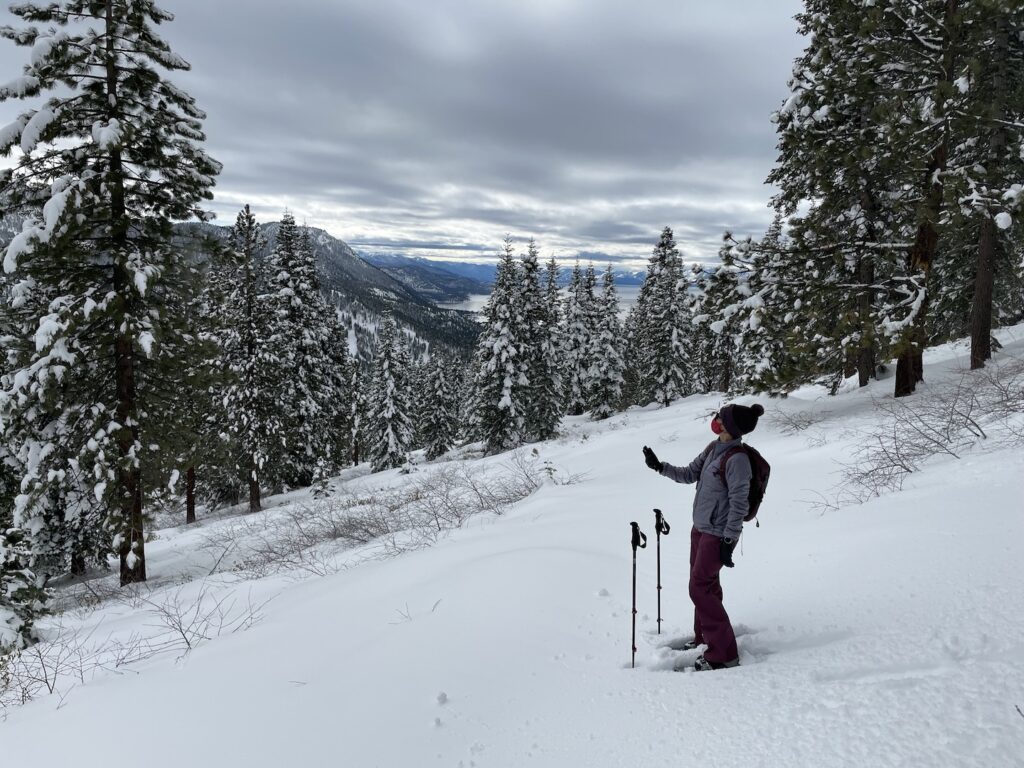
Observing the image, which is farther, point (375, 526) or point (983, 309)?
point (983, 309)

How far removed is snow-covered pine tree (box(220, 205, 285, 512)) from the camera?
2409 cm

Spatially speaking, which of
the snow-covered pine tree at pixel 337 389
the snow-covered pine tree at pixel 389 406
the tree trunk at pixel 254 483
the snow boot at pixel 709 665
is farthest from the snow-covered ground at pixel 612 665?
the snow-covered pine tree at pixel 389 406

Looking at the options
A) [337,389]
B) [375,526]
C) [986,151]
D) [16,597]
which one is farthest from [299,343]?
[986,151]

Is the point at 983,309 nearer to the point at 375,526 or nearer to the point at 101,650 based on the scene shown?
the point at 375,526

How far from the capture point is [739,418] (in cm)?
393

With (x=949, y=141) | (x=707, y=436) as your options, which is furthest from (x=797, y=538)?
(x=949, y=141)

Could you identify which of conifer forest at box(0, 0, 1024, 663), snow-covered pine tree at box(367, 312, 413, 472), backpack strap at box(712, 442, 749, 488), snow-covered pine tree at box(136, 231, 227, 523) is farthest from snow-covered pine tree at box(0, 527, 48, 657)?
snow-covered pine tree at box(367, 312, 413, 472)

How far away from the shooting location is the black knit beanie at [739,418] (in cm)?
391

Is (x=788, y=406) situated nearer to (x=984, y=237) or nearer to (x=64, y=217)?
(x=984, y=237)

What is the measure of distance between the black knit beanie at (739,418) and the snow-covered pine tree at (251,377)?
24.3 metres

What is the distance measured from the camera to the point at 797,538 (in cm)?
576

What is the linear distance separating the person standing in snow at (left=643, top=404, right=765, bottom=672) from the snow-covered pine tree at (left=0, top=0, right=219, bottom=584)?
408 inches

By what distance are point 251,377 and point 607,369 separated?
28.1 m

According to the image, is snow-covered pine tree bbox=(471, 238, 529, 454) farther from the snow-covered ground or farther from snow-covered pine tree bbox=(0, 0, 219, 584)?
the snow-covered ground
